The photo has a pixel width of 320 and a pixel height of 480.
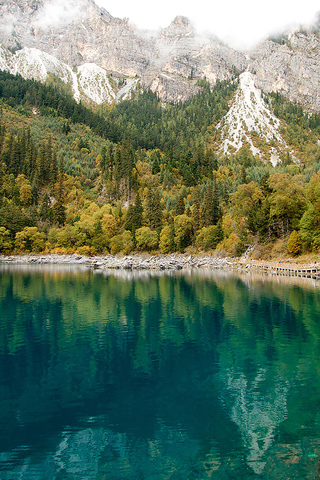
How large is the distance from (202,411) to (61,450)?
466 centimetres

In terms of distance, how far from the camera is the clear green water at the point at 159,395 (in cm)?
918

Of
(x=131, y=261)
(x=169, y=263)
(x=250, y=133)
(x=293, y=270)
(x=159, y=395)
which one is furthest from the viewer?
(x=250, y=133)

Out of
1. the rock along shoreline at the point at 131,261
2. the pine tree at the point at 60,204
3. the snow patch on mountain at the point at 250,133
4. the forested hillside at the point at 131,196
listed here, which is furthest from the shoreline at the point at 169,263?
the snow patch on mountain at the point at 250,133

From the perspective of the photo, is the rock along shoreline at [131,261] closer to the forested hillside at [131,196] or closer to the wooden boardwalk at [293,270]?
the forested hillside at [131,196]

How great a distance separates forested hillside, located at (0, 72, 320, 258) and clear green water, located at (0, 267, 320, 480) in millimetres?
40565

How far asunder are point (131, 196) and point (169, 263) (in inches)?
1506

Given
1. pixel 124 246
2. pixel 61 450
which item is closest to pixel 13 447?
pixel 61 450

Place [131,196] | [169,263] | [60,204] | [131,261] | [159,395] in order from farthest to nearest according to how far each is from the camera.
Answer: [131,196]
[60,204]
[131,261]
[169,263]
[159,395]

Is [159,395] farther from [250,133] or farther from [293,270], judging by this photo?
[250,133]

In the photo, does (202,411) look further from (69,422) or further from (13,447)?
(13,447)

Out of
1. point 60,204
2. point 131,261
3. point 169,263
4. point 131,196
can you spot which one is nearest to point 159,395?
point 169,263

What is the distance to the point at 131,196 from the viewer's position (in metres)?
108

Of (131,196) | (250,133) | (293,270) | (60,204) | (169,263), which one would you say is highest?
(250,133)

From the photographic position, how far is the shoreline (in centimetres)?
5499
